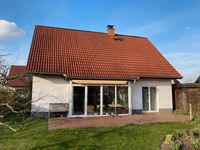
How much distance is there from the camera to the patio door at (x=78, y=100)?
59.1ft

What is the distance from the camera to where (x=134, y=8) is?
17672mm

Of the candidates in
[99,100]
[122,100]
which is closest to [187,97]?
[122,100]

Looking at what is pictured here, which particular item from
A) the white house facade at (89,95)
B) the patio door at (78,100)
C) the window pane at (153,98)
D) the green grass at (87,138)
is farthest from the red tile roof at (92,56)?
the green grass at (87,138)

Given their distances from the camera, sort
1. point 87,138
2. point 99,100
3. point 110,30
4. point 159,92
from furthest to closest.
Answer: point 110,30
point 159,92
point 99,100
point 87,138

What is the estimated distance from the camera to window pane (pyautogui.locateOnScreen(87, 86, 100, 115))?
18.3 meters

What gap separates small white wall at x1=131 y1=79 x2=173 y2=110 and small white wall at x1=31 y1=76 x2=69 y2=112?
707 centimetres

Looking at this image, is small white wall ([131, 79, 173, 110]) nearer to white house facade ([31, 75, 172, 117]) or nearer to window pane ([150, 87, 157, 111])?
white house facade ([31, 75, 172, 117])

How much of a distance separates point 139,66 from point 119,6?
6752 millimetres

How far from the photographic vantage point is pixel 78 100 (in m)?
18.1

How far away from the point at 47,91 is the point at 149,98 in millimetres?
10641

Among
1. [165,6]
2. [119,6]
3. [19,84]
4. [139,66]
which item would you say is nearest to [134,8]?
[119,6]

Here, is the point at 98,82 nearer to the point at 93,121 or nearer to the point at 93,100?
the point at 93,100

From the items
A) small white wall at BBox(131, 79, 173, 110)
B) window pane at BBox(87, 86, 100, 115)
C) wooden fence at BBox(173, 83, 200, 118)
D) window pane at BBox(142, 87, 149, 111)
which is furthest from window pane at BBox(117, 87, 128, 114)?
wooden fence at BBox(173, 83, 200, 118)

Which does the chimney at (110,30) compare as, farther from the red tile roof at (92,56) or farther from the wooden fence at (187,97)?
the wooden fence at (187,97)
